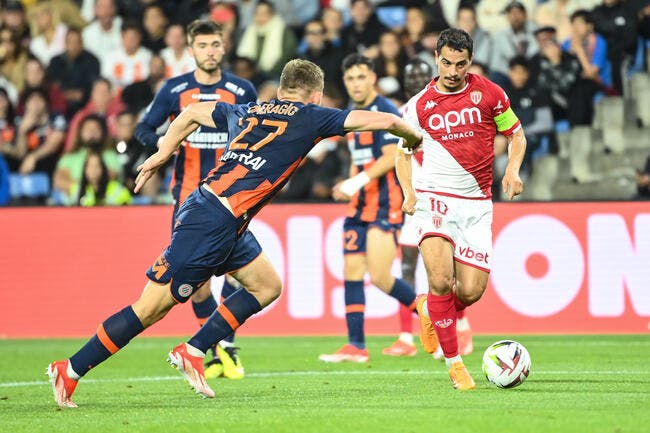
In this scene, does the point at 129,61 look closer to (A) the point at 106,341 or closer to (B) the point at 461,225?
(B) the point at 461,225

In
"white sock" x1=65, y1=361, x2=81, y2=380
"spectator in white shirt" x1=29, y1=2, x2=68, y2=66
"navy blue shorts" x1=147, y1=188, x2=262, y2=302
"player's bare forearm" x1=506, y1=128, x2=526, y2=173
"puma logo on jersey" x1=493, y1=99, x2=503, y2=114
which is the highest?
"spectator in white shirt" x1=29, y1=2, x2=68, y2=66

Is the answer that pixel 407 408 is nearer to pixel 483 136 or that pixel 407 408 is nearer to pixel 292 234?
pixel 483 136

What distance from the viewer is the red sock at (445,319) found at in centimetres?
809

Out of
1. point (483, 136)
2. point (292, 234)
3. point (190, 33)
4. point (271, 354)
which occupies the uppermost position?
point (190, 33)

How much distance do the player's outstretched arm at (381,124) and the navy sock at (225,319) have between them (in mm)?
1483

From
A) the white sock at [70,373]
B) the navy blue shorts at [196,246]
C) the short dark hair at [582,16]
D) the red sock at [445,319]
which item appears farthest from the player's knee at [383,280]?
the short dark hair at [582,16]

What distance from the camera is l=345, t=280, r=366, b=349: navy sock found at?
10969mm

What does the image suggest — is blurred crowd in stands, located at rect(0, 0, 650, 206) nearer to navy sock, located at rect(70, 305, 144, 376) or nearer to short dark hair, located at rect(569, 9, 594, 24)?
short dark hair, located at rect(569, 9, 594, 24)

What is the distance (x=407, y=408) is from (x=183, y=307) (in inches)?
282

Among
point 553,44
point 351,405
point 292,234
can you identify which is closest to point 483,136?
point 351,405

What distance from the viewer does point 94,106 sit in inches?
632

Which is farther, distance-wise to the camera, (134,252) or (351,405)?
(134,252)

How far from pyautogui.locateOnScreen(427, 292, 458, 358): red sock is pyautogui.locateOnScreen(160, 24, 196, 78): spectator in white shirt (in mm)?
8728

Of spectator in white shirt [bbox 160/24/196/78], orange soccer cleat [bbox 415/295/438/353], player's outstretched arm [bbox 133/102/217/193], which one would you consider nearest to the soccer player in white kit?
orange soccer cleat [bbox 415/295/438/353]
